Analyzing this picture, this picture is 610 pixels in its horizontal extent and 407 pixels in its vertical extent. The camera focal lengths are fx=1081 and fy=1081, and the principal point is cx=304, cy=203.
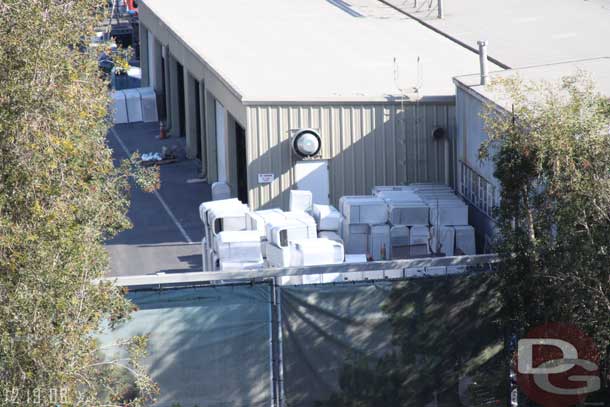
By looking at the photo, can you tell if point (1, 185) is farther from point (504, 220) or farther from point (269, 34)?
point (269, 34)

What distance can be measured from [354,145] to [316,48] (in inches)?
356

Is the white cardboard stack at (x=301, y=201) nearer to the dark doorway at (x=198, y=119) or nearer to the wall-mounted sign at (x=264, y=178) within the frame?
the wall-mounted sign at (x=264, y=178)

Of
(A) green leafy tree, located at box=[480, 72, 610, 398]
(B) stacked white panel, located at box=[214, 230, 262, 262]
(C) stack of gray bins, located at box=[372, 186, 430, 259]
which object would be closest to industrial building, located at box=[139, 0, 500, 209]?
(C) stack of gray bins, located at box=[372, 186, 430, 259]

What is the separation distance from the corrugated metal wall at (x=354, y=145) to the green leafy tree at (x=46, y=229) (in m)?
16.2

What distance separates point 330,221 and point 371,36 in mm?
15876

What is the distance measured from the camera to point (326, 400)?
1297cm

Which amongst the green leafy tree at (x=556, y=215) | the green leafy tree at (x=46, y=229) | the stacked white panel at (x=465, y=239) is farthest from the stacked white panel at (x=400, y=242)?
the green leafy tree at (x=46, y=229)

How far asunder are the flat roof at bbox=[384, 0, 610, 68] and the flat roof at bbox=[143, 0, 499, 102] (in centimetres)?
90

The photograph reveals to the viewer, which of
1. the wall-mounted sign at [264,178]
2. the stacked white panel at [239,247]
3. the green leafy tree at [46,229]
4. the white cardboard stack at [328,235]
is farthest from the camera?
the wall-mounted sign at [264,178]

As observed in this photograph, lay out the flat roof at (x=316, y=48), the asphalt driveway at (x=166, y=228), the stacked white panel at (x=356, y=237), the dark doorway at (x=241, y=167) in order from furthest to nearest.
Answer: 1. the dark doorway at (x=241, y=167)
2. the flat roof at (x=316, y=48)
3. the asphalt driveway at (x=166, y=228)
4. the stacked white panel at (x=356, y=237)

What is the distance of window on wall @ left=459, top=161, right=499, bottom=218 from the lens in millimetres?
21352

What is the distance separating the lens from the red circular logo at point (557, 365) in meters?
10.9

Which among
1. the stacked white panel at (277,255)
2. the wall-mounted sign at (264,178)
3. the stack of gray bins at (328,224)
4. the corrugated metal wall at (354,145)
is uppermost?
the corrugated metal wall at (354,145)

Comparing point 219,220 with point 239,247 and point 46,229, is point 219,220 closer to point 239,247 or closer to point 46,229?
point 239,247
